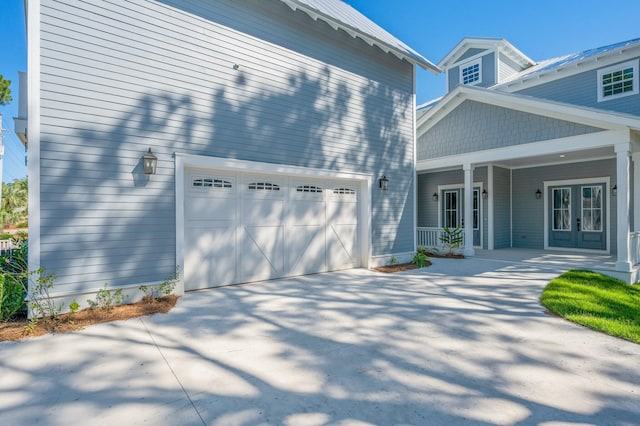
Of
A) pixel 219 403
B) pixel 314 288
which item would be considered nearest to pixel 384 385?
pixel 219 403

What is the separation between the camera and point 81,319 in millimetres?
4266

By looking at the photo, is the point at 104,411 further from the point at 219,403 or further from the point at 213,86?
the point at 213,86

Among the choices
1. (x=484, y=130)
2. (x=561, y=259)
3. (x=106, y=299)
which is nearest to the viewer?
(x=106, y=299)

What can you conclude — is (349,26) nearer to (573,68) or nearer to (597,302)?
(597,302)

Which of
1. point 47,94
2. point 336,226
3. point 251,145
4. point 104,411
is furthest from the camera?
Answer: point 336,226

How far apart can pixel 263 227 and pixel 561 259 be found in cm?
814

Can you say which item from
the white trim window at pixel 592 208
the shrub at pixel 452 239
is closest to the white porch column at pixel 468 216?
the shrub at pixel 452 239

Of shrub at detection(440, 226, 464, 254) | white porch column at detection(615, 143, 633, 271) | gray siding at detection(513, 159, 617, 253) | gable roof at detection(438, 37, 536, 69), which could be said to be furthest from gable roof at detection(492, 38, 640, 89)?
shrub at detection(440, 226, 464, 254)

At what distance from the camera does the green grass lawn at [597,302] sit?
13.2ft

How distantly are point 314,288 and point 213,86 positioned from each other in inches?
155

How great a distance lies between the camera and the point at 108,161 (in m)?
4.78

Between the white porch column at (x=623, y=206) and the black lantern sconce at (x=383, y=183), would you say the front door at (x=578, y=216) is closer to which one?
the white porch column at (x=623, y=206)

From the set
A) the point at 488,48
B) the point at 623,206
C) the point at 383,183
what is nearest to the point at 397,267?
the point at 383,183

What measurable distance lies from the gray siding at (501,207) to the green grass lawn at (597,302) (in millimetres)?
4590
